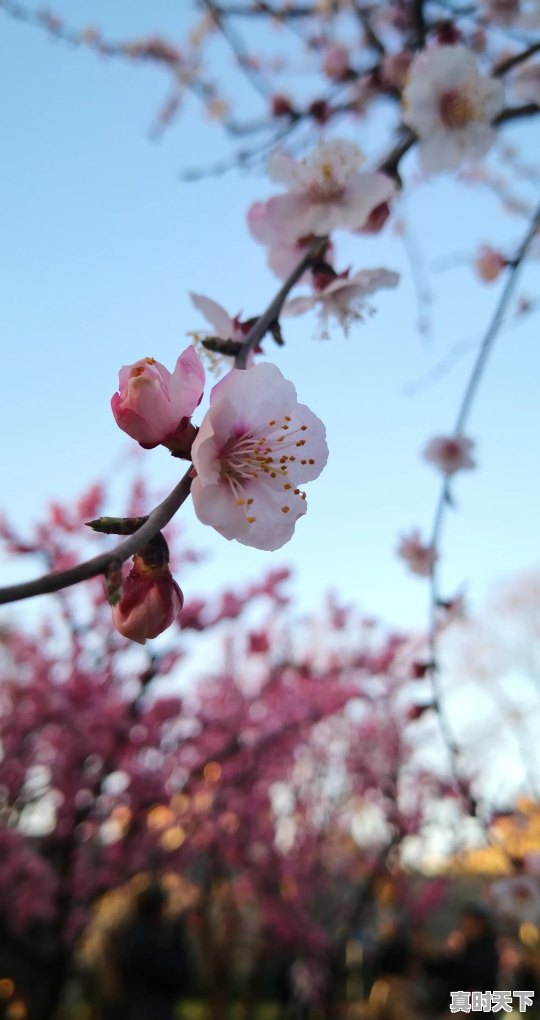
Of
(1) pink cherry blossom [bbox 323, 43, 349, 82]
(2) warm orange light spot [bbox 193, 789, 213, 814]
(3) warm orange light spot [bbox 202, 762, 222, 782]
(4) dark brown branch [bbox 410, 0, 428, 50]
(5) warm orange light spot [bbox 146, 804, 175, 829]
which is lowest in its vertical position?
(5) warm orange light spot [bbox 146, 804, 175, 829]

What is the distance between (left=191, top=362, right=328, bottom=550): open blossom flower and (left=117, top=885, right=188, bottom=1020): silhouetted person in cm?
658

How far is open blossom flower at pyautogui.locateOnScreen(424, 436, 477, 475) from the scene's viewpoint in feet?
7.30

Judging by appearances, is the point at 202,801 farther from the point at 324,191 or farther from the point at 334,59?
the point at 324,191

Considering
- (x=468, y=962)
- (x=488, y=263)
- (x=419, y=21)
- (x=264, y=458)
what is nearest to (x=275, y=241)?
(x=264, y=458)

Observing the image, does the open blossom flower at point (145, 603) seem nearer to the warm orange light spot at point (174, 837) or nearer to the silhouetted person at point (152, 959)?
the warm orange light spot at point (174, 837)

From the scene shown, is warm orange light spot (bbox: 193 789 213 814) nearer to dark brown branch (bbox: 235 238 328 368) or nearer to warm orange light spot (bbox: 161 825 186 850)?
warm orange light spot (bbox: 161 825 186 850)

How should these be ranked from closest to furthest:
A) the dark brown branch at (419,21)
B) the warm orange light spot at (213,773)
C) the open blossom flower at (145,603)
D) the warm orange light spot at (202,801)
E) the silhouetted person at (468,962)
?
1. the open blossom flower at (145,603)
2. the dark brown branch at (419,21)
3. the warm orange light spot at (213,773)
4. the warm orange light spot at (202,801)
5. the silhouetted person at (468,962)

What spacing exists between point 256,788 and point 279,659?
4.06 feet

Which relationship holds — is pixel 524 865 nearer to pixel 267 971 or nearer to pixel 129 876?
pixel 129 876

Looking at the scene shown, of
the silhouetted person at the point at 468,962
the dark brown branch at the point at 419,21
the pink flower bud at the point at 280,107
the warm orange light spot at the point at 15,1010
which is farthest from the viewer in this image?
the silhouetted person at the point at 468,962

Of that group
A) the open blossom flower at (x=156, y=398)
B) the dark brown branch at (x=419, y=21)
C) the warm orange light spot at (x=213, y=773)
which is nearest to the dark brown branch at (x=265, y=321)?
the open blossom flower at (x=156, y=398)

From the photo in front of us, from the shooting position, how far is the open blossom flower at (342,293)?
1.00 metres

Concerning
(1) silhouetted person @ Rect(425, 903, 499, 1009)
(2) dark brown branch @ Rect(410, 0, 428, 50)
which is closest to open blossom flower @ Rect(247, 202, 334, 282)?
(2) dark brown branch @ Rect(410, 0, 428, 50)

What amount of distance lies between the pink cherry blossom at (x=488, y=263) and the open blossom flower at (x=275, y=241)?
1.21 meters
